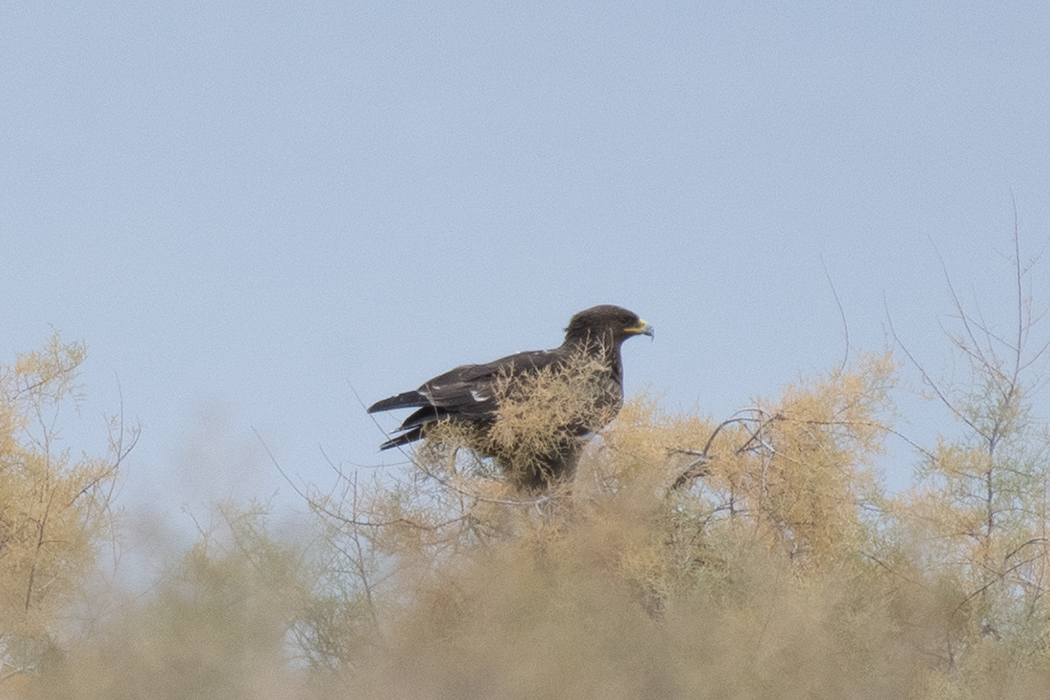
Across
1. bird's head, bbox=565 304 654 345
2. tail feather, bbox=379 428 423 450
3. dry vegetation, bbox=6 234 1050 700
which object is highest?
bird's head, bbox=565 304 654 345

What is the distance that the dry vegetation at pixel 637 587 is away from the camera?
545 cm

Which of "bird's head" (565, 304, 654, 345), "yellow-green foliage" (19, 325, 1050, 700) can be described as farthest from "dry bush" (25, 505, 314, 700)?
"bird's head" (565, 304, 654, 345)

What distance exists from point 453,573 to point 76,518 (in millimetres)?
2236

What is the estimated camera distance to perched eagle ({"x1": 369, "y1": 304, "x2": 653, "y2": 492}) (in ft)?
18.9

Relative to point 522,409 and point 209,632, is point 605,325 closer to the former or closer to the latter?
point 522,409

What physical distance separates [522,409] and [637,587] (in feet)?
2.91

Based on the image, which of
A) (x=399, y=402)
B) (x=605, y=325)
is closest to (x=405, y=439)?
(x=399, y=402)

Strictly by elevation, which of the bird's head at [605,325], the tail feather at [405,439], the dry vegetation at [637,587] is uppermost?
the bird's head at [605,325]

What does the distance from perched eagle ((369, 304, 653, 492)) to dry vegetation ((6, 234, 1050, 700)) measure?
0.05m

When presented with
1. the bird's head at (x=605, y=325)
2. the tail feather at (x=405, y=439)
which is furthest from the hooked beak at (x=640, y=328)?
the tail feather at (x=405, y=439)

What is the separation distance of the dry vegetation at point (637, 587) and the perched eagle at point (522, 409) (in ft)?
0.16

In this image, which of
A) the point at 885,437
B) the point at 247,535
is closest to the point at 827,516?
the point at 885,437

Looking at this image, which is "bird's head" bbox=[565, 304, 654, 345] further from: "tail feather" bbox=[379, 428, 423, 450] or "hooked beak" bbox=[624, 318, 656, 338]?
"tail feather" bbox=[379, 428, 423, 450]

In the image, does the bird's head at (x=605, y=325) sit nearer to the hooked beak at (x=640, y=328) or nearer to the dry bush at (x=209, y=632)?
the hooked beak at (x=640, y=328)
